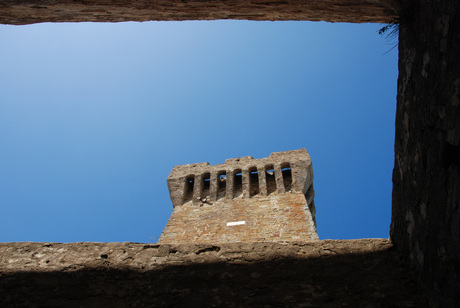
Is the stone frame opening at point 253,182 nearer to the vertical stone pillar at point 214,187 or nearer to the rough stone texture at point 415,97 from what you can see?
the vertical stone pillar at point 214,187

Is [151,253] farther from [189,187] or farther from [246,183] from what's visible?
[189,187]

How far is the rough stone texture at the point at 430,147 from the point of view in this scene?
1798 mm

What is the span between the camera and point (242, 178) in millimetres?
13836

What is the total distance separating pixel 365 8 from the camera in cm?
309

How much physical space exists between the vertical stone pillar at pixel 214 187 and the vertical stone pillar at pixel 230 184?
0.39 metres

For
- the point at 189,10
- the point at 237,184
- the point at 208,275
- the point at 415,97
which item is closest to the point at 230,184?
the point at 237,184

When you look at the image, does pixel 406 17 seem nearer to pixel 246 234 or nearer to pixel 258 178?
pixel 246 234

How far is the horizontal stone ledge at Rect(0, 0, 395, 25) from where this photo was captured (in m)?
3.15

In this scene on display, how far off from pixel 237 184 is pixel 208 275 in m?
11.6

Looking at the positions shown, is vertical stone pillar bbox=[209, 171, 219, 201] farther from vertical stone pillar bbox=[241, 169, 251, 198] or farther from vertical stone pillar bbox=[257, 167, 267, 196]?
vertical stone pillar bbox=[257, 167, 267, 196]

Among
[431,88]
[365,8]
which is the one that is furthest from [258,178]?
[431,88]

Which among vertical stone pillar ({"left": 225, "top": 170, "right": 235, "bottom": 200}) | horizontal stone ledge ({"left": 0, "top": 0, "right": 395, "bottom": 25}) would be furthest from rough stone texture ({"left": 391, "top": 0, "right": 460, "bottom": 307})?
vertical stone pillar ({"left": 225, "top": 170, "right": 235, "bottom": 200})

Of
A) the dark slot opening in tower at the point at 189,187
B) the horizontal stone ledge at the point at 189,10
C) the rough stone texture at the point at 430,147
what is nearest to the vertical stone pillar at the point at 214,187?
the dark slot opening in tower at the point at 189,187

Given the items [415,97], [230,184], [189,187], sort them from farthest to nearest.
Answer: [189,187]
[230,184]
[415,97]
